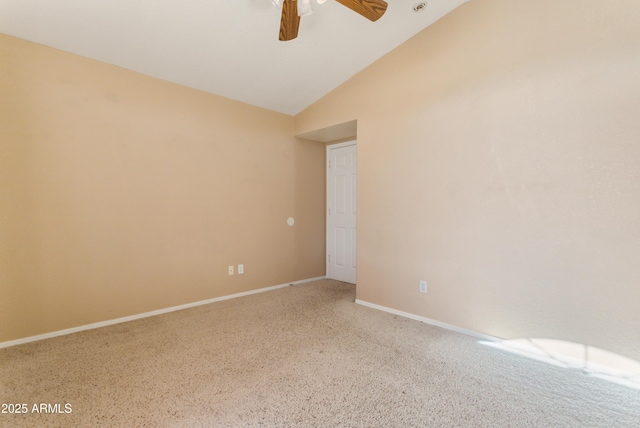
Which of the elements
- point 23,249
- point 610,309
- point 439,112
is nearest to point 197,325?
point 23,249

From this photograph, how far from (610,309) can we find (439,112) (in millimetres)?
1941

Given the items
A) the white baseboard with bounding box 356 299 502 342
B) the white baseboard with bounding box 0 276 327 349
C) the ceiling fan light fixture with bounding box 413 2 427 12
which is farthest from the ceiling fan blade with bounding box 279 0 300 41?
the white baseboard with bounding box 0 276 327 349

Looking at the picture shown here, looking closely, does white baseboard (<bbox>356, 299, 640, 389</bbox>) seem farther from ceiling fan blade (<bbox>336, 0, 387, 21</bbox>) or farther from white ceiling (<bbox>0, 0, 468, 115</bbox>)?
white ceiling (<bbox>0, 0, 468, 115</bbox>)

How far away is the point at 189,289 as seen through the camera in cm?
323

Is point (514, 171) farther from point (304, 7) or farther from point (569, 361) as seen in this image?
point (304, 7)

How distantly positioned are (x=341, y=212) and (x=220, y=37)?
2738mm

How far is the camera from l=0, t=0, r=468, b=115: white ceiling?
219 cm

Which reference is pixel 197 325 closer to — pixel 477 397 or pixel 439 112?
pixel 477 397

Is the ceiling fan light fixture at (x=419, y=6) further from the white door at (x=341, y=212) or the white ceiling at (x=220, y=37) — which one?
the white door at (x=341, y=212)

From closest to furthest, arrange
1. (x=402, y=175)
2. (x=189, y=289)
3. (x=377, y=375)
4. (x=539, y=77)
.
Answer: (x=377, y=375), (x=539, y=77), (x=402, y=175), (x=189, y=289)

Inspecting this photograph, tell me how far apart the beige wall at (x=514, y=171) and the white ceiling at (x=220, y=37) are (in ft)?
1.20

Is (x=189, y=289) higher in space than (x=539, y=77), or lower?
lower

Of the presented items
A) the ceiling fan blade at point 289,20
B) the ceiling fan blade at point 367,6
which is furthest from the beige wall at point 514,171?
the ceiling fan blade at point 289,20

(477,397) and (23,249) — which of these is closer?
(477,397)
